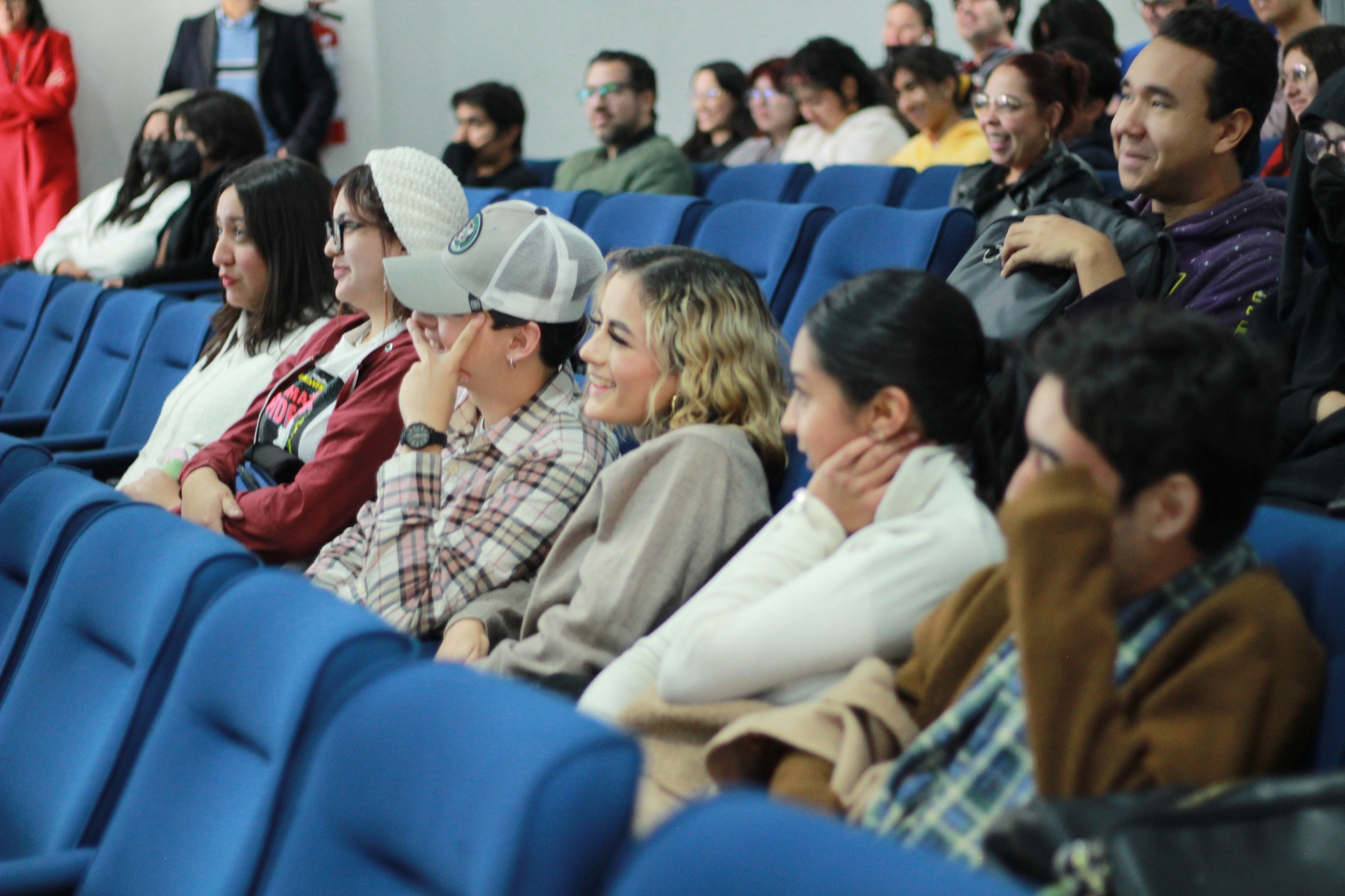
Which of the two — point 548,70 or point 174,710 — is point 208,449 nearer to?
point 174,710

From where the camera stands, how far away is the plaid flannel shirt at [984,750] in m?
1.04

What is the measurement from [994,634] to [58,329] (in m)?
3.30

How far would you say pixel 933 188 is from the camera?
394 cm

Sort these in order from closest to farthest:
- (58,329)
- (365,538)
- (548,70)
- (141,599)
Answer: (141,599), (365,538), (58,329), (548,70)

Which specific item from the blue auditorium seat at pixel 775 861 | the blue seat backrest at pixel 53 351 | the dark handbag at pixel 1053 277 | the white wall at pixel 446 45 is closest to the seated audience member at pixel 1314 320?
the dark handbag at pixel 1053 277

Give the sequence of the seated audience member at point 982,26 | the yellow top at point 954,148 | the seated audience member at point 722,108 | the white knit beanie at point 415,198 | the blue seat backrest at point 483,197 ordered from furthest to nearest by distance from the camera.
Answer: the seated audience member at point 722,108 → the seated audience member at point 982,26 → the blue seat backrest at point 483,197 → the yellow top at point 954,148 → the white knit beanie at point 415,198

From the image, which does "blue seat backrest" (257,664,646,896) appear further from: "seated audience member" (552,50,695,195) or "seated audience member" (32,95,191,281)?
"seated audience member" (552,50,695,195)

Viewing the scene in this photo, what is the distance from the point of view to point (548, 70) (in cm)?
787

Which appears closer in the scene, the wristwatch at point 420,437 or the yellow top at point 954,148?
the wristwatch at point 420,437

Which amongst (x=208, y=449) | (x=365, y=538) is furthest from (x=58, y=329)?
(x=365, y=538)

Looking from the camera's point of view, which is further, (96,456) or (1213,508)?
(96,456)

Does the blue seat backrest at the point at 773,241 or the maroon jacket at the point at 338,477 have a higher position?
the blue seat backrest at the point at 773,241

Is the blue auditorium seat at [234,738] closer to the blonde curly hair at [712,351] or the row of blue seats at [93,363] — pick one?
the blonde curly hair at [712,351]

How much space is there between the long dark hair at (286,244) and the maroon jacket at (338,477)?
0.57 m
